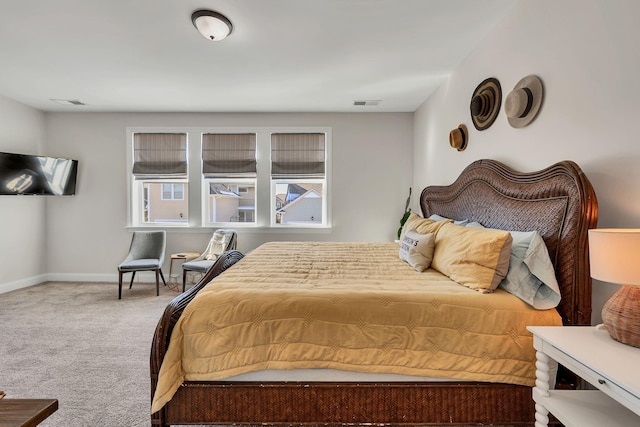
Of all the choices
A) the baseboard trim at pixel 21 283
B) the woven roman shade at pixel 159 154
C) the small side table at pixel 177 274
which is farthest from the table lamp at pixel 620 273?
the baseboard trim at pixel 21 283

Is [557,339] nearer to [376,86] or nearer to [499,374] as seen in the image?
[499,374]

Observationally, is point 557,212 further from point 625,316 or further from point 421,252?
point 421,252

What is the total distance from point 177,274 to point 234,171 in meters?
1.84

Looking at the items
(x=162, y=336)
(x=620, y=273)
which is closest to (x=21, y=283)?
(x=162, y=336)

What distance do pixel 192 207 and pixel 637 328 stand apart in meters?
4.83

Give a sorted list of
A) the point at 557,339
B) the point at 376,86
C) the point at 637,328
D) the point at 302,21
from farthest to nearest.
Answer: the point at 376,86 < the point at 302,21 < the point at 557,339 < the point at 637,328

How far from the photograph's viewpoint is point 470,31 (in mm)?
2445

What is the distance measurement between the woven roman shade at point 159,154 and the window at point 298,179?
144 cm

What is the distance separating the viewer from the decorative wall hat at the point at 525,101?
1920 mm

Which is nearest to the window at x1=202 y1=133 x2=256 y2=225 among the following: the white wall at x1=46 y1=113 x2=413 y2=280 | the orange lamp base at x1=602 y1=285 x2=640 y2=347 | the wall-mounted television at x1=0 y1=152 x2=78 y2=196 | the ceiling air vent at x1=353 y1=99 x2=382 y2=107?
the white wall at x1=46 y1=113 x2=413 y2=280

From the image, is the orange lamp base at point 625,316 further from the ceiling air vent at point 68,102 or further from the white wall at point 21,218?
the white wall at point 21,218

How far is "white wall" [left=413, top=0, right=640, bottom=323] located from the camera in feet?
4.54

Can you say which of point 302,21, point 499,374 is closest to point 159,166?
point 302,21

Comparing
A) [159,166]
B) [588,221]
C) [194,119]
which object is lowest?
[588,221]
